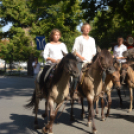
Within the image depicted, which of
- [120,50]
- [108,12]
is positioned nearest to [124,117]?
[120,50]

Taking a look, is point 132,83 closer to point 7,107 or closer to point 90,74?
point 90,74

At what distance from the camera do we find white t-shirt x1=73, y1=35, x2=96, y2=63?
6.70 metres

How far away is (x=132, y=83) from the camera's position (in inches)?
353

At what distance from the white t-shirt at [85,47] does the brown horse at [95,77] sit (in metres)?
0.41

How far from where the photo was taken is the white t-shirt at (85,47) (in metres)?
6.70

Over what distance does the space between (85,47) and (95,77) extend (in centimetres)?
88

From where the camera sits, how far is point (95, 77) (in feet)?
21.2

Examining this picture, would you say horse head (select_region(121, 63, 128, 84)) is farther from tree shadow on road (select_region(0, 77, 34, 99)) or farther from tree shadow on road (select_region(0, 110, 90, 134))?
tree shadow on road (select_region(0, 77, 34, 99))

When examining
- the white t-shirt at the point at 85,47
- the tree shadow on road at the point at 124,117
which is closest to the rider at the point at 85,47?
the white t-shirt at the point at 85,47

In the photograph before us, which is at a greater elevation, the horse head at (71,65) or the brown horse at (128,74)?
the horse head at (71,65)

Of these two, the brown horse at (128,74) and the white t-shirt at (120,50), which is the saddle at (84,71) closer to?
the brown horse at (128,74)

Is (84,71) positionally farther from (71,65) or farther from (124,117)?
(124,117)

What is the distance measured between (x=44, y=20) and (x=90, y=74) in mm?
24535

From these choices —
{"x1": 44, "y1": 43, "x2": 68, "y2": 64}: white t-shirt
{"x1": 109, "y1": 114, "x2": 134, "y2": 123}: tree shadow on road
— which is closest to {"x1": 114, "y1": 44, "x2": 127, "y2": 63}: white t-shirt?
{"x1": 109, "y1": 114, "x2": 134, "y2": 123}: tree shadow on road
